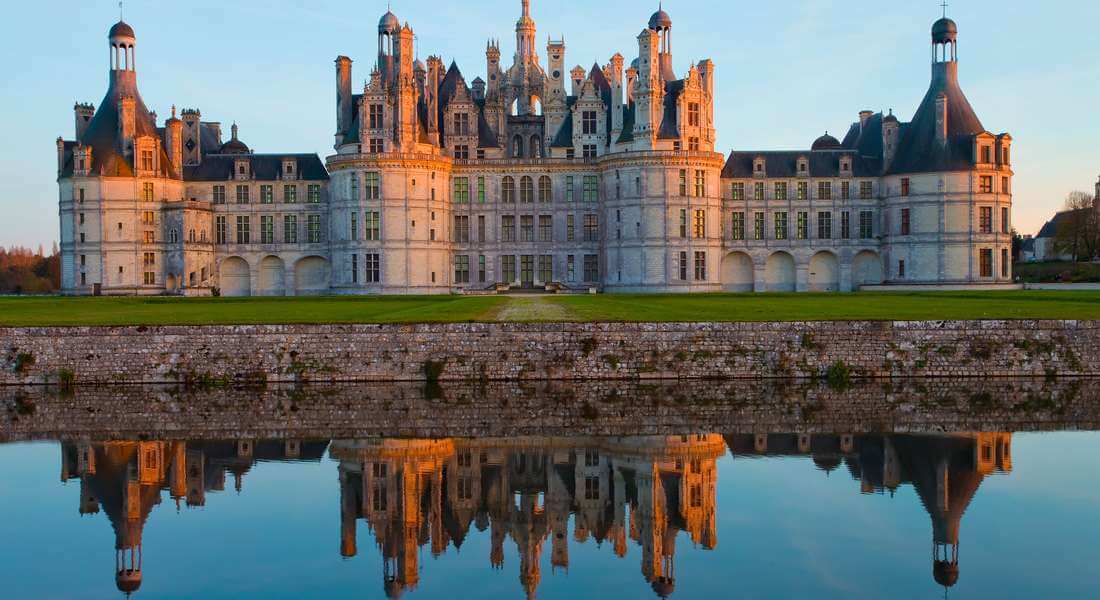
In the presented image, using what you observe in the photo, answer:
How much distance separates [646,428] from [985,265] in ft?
173

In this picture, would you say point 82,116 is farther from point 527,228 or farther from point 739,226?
point 739,226

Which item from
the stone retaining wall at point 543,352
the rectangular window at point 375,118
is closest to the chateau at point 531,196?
the rectangular window at point 375,118

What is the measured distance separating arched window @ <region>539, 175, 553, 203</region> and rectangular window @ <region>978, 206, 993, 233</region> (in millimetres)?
28503

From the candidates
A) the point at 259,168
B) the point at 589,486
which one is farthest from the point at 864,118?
the point at 589,486

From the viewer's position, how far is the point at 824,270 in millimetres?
75375

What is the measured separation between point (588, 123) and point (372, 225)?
16.7 m

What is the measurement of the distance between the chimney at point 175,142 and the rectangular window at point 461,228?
63.8 feet

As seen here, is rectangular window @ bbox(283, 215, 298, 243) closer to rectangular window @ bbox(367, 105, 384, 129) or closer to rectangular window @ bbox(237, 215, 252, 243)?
rectangular window @ bbox(237, 215, 252, 243)

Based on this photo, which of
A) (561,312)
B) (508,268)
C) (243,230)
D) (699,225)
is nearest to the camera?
(561,312)

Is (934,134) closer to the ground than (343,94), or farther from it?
closer to the ground

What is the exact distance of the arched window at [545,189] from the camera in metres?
75.1

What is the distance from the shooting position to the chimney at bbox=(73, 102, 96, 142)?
75.8 m

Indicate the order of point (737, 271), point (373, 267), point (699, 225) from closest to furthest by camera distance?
point (373, 267)
point (699, 225)
point (737, 271)

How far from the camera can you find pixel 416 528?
55.6 ft
